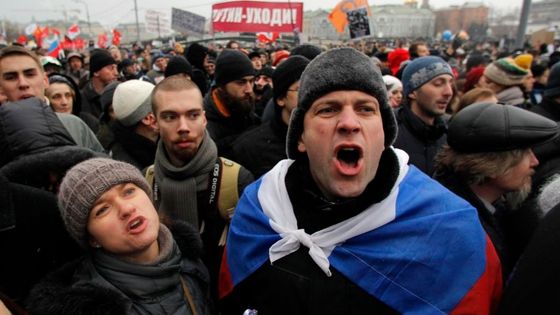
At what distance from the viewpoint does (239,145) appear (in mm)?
3457

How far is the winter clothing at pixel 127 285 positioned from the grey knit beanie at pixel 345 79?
987 mm

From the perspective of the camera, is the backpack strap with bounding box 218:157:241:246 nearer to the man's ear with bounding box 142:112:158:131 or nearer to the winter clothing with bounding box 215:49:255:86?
the man's ear with bounding box 142:112:158:131

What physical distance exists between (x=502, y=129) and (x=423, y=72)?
1.85 m

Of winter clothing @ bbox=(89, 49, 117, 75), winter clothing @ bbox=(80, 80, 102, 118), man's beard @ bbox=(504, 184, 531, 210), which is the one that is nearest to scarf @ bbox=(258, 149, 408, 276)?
man's beard @ bbox=(504, 184, 531, 210)

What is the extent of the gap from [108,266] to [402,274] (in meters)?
1.29

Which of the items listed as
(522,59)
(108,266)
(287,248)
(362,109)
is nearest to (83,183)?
(108,266)

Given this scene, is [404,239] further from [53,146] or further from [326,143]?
[53,146]

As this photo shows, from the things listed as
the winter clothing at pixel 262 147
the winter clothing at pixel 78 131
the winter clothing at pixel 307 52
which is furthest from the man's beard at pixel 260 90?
the winter clothing at pixel 78 131

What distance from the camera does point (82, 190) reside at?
178cm

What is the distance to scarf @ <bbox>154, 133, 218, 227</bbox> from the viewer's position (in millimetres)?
2547

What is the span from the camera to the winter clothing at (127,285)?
1621 mm

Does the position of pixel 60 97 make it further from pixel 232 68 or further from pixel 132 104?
pixel 232 68

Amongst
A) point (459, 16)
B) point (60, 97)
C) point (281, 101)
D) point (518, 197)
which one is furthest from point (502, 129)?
point (459, 16)

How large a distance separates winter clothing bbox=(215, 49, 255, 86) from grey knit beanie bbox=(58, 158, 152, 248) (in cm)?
259
